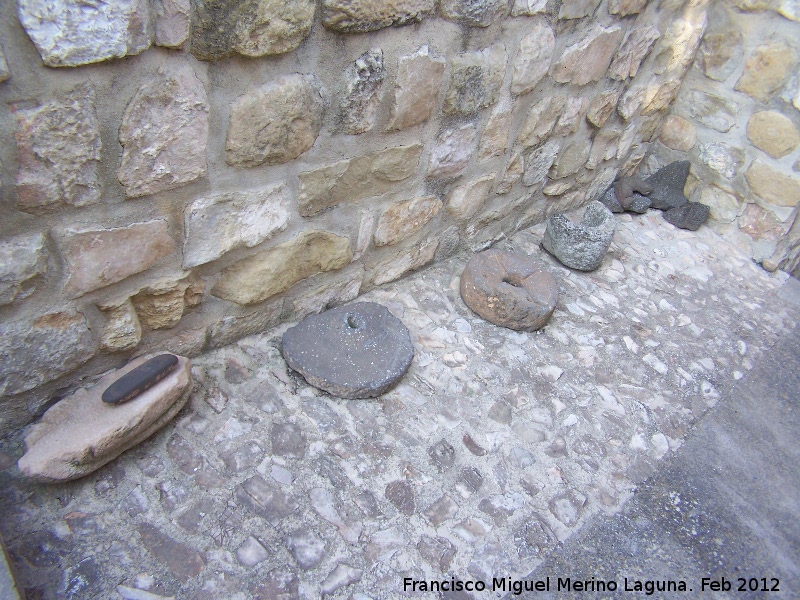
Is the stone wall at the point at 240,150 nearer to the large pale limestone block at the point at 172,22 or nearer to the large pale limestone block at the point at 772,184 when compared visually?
the large pale limestone block at the point at 172,22

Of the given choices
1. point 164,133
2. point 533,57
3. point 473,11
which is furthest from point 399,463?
→ point 533,57

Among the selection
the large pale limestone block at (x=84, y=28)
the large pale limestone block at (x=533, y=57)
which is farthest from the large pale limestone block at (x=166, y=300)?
the large pale limestone block at (x=533, y=57)

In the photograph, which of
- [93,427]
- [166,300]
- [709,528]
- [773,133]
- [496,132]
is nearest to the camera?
[93,427]

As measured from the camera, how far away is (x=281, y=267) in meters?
1.81

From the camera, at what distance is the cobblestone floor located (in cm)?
136

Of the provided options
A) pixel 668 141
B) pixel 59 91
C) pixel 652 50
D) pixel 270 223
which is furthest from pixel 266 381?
pixel 668 141

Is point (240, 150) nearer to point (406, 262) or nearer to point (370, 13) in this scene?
point (370, 13)

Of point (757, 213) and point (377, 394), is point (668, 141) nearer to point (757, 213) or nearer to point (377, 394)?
point (757, 213)

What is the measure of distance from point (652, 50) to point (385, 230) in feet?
5.40

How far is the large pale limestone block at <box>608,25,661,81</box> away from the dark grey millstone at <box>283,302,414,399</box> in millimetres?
1542

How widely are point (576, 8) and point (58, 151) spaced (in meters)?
1.80

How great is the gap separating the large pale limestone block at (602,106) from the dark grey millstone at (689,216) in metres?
0.71

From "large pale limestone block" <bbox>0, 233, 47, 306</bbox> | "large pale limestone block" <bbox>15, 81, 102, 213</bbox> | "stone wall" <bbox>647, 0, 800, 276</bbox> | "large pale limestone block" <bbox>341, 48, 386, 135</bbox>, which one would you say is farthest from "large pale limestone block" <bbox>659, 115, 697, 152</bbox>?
"large pale limestone block" <bbox>0, 233, 47, 306</bbox>

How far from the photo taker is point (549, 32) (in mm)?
2084
